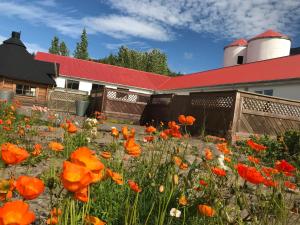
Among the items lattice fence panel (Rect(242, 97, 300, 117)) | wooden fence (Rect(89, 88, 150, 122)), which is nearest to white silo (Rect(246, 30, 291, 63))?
wooden fence (Rect(89, 88, 150, 122))

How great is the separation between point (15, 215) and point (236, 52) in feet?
118

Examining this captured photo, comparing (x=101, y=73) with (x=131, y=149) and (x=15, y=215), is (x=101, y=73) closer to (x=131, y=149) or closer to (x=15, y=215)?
(x=131, y=149)

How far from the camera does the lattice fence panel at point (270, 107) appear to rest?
1166 cm

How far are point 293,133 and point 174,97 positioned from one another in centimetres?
862

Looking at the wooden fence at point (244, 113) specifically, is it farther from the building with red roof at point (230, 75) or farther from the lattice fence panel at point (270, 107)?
the building with red roof at point (230, 75)

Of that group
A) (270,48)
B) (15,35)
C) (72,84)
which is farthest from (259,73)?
(15,35)

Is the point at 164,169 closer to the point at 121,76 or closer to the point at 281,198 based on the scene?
the point at 281,198

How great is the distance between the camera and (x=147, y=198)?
8.48ft

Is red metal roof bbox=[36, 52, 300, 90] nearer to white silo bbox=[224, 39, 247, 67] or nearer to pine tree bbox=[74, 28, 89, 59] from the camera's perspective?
white silo bbox=[224, 39, 247, 67]

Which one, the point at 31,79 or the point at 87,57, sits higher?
the point at 87,57

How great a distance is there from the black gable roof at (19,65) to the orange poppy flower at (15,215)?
75.0ft

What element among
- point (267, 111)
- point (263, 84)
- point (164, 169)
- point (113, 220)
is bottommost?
point (113, 220)

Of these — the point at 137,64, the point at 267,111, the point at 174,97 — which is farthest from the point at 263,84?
the point at 137,64

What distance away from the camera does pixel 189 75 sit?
33.2m
